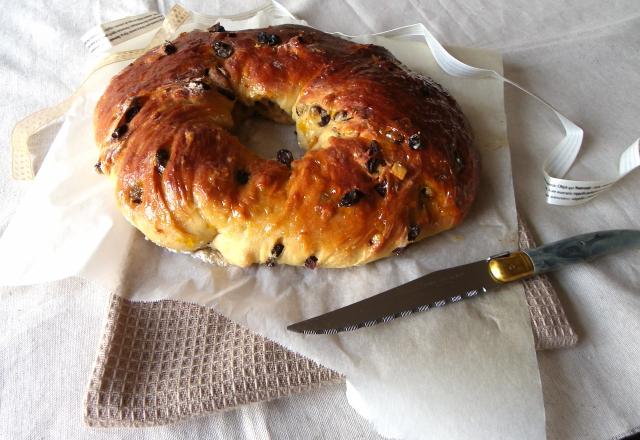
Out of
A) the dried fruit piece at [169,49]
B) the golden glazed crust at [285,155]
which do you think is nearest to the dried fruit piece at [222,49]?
the golden glazed crust at [285,155]

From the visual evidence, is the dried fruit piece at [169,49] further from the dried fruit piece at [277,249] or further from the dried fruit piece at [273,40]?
the dried fruit piece at [277,249]

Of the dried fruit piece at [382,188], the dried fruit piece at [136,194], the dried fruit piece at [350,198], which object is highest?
the dried fruit piece at [136,194]

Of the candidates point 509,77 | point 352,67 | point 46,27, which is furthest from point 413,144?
point 46,27

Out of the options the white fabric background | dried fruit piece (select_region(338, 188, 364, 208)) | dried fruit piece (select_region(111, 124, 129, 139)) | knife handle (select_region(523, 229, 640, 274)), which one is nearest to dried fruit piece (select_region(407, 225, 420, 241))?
dried fruit piece (select_region(338, 188, 364, 208))

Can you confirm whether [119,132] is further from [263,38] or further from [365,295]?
[365,295]

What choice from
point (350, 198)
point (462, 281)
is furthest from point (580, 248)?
point (350, 198)

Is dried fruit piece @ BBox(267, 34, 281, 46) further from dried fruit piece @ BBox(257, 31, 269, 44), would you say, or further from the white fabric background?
the white fabric background
